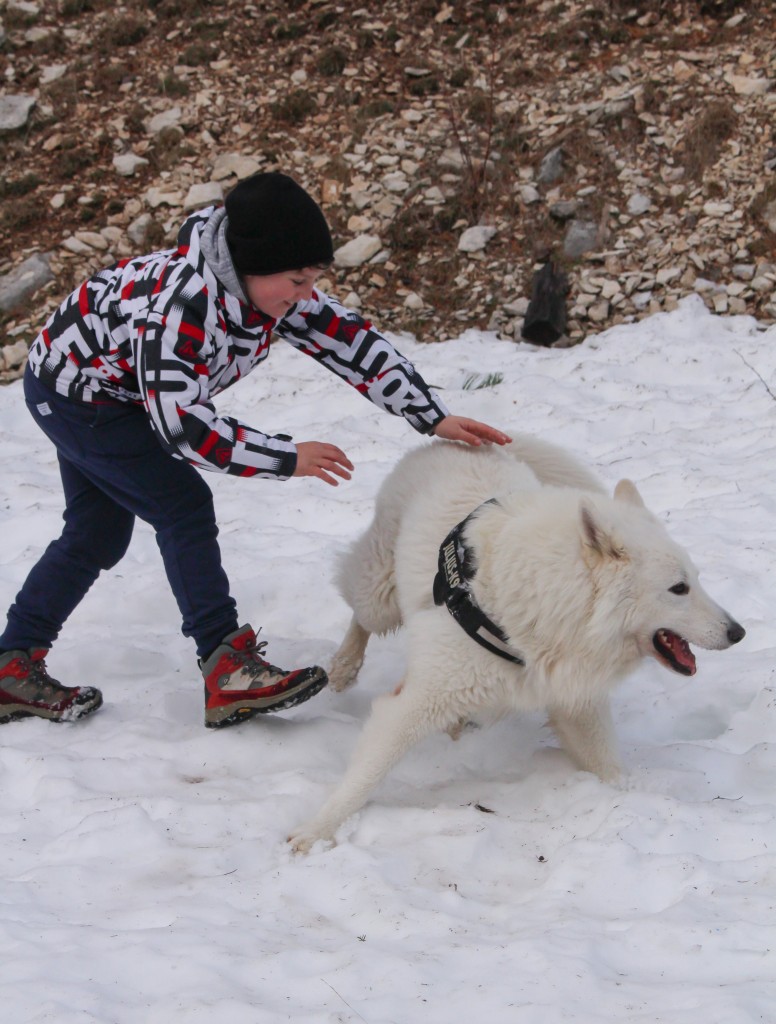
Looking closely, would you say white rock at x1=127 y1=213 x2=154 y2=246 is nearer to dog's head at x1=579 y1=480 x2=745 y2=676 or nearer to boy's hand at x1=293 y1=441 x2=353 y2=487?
boy's hand at x1=293 y1=441 x2=353 y2=487

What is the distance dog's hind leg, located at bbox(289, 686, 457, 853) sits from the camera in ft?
10.9

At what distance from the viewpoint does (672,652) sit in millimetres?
3332

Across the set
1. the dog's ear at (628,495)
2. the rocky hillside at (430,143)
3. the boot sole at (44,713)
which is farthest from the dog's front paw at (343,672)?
the rocky hillside at (430,143)

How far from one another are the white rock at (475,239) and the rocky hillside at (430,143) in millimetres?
23

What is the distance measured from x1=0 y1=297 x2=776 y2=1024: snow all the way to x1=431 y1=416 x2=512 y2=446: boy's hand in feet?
4.00

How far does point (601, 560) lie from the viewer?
325 centimetres

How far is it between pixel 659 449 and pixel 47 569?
4.07m

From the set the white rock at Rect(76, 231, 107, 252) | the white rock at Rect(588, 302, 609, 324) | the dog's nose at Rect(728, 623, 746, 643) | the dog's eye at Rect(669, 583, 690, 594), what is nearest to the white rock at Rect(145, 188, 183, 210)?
the white rock at Rect(76, 231, 107, 252)

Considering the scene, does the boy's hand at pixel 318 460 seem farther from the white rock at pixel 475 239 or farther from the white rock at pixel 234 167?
the white rock at pixel 234 167

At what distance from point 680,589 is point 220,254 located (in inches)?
76.2

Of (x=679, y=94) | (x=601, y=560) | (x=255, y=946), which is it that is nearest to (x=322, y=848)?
(x=255, y=946)

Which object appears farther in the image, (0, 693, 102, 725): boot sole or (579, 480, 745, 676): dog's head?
(0, 693, 102, 725): boot sole

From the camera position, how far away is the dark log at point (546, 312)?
8828 millimetres

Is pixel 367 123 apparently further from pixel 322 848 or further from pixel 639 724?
pixel 322 848
